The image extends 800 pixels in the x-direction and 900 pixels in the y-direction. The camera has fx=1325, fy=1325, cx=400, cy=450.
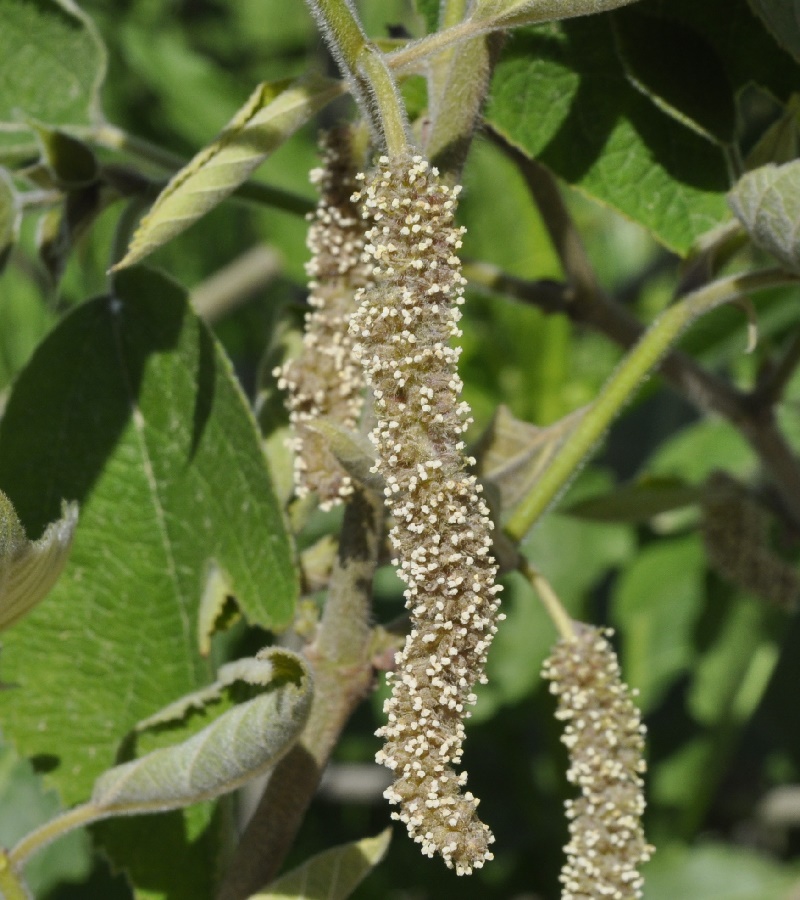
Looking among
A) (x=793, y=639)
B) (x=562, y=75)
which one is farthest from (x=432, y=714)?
(x=793, y=639)

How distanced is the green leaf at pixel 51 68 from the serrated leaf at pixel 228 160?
1.99ft

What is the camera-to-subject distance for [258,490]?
47.4 inches

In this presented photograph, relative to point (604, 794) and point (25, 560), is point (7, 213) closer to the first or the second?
point (25, 560)

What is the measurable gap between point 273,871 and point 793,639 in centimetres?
153

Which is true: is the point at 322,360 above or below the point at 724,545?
above

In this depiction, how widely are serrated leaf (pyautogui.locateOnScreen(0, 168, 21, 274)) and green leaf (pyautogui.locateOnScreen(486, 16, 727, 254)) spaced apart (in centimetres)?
46

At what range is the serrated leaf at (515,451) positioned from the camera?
123 cm

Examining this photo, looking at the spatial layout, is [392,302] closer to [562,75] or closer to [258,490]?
[258,490]

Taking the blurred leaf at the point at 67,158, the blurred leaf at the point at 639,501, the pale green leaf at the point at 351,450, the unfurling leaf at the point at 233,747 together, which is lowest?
the blurred leaf at the point at 639,501

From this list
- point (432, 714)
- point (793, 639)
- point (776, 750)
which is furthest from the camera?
point (776, 750)

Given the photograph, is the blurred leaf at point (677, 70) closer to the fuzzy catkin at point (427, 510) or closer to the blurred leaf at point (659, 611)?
the fuzzy catkin at point (427, 510)

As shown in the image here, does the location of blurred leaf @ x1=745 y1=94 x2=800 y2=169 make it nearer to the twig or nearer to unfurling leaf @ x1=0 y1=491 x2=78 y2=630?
unfurling leaf @ x1=0 y1=491 x2=78 y2=630

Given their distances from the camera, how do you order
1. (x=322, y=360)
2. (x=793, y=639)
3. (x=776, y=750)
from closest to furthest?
(x=322, y=360) < (x=793, y=639) < (x=776, y=750)

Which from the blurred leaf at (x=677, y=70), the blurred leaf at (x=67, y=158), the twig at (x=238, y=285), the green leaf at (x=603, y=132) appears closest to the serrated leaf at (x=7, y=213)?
the blurred leaf at (x=67, y=158)
